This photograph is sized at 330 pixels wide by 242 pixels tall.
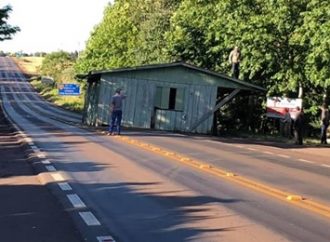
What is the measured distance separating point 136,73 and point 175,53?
1052 centimetres

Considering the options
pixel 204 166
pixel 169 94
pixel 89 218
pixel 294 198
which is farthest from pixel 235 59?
pixel 89 218

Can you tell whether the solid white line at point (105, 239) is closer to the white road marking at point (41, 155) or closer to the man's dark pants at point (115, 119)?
the white road marking at point (41, 155)

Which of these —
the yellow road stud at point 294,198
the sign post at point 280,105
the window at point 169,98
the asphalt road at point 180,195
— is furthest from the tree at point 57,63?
the yellow road stud at point 294,198

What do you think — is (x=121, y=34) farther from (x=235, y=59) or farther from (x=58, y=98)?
(x=235, y=59)

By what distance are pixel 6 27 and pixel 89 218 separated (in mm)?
29348

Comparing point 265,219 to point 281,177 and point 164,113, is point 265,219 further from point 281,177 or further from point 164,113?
point 164,113

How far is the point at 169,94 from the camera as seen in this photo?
3331 cm

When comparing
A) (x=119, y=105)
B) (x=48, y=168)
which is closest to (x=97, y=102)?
(x=119, y=105)

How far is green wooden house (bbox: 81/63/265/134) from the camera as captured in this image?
33062mm

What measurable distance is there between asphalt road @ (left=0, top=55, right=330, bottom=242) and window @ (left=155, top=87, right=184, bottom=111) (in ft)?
50.3

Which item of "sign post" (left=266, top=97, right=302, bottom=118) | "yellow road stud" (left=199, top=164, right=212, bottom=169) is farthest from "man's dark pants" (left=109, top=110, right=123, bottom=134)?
"sign post" (left=266, top=97, right=302, bottom=118)

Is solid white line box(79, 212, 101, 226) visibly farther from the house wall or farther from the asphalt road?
the house wall

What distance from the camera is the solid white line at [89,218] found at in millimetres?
7791

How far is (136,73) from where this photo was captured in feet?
108
